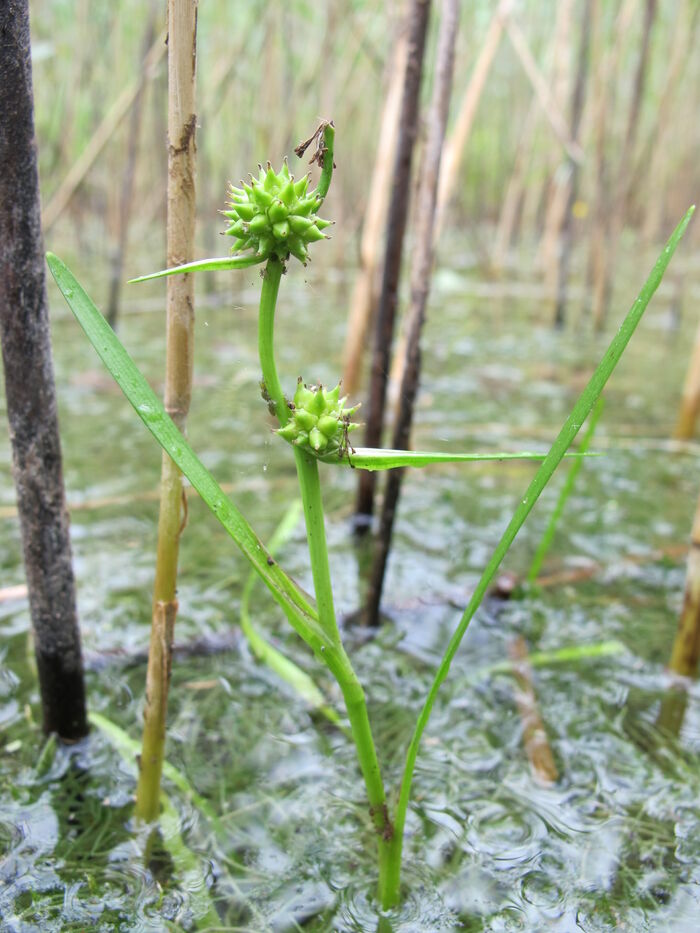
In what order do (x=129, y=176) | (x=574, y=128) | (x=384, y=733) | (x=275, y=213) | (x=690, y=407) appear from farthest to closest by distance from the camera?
(x=574, y=128), (x=129, y=176), (x=690, y=407), (x=384, y=733), (x=275, y=213)

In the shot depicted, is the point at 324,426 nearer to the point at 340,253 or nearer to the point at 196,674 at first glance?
the point at 196,674

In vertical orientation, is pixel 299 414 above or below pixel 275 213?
below

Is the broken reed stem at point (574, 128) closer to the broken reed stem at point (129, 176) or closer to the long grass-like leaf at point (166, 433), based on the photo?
the broken reed stem at point (129, 176)

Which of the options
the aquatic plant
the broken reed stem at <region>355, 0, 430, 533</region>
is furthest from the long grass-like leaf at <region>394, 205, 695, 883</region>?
the broken reed stem at <region>355, 0, 430, 533</region>

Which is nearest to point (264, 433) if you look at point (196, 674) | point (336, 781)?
point (196, 674)

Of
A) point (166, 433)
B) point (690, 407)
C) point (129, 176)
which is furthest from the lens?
point (129, 176)

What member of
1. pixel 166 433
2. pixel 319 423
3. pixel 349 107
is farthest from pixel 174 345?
pixel 349 107

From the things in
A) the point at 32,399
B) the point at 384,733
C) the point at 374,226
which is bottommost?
the point at 384,733

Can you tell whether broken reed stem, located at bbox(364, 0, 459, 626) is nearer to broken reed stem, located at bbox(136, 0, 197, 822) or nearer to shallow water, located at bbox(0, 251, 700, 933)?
shallow water, located at bbox(0, 251, 700, 933)

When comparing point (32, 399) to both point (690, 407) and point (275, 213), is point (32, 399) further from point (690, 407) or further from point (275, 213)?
point (690, 407)
